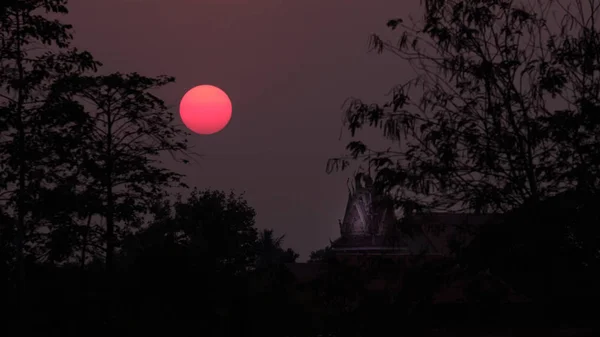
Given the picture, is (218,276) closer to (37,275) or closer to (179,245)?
(179,245)

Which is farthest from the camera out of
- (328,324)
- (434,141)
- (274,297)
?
(274,297)

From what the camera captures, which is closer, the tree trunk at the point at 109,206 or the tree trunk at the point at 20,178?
the tree trunk at the point at 20,178

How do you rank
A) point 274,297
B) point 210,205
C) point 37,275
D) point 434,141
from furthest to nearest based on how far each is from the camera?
point 210,205, point 37,275, point 274,297, point 434,141

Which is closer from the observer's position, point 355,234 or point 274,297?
point 274,297

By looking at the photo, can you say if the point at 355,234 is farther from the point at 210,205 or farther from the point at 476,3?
the point at 476,3

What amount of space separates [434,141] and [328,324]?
225 inches

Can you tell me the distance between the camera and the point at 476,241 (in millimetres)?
17719

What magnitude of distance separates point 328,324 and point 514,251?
5.19m

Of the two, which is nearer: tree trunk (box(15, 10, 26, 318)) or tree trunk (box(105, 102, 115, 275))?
tree trunk (box(15, 10, 26, 318))

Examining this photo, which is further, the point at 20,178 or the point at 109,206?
the point at 109,206

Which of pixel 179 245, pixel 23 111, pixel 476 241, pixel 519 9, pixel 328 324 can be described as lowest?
→ pixel 328 324

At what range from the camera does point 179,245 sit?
1045 inches

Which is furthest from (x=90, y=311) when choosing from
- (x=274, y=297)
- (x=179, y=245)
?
(x=274, y=297)

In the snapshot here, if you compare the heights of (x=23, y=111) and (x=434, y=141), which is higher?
(x=23, y=111)
